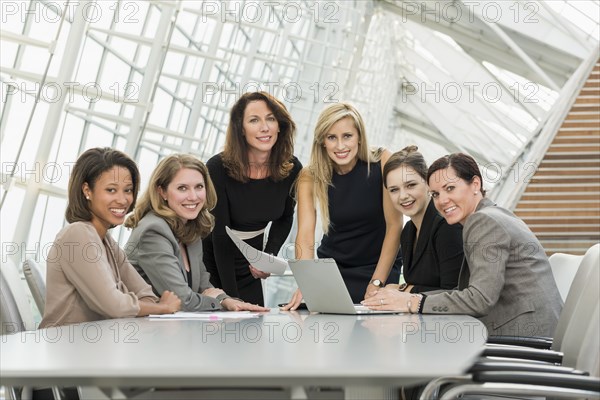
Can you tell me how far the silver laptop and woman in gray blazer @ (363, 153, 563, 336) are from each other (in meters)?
0.24

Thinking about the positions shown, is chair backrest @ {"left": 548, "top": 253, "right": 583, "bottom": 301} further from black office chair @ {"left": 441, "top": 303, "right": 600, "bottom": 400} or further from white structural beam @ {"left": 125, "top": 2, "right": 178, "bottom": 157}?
white structural beam @ {"left": 125, "top": 2, "right": 178, "bottom": 157}

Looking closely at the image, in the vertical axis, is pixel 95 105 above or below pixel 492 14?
below

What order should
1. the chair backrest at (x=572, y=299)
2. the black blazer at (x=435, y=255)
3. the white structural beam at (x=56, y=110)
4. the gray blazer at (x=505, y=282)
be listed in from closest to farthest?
A: the chair backrest at (x=572, y=299) < the gray blazer at (x=505, y=282) < the black blazer at (x=435, y=255) < the white structural beam at (x=56, y=110)

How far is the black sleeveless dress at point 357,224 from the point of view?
529cm

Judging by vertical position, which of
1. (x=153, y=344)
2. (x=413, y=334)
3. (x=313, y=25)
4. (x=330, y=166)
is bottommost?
(x=153, y=344)

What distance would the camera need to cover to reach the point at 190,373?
201cm

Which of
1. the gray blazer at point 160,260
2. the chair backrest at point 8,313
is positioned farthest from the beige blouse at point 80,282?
the gray blazer at point 160,260

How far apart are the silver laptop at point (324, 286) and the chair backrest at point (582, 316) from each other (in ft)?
3.30

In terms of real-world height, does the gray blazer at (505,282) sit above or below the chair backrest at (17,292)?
above

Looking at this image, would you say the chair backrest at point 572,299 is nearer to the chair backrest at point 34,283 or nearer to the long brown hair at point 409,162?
the long brown hair at point 409,162

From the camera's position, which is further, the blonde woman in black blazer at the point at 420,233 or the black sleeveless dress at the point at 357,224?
the black sleeveless dress at the point at 357,224

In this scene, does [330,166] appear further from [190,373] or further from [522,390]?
[190,373]

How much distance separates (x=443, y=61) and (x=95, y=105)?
18.5 m

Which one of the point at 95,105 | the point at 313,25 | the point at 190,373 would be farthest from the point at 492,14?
the point at 190,373
